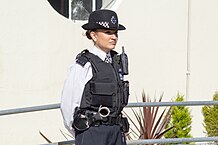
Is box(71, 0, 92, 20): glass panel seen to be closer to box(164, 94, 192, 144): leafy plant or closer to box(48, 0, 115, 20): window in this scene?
box(48, 0, 115, 20): window

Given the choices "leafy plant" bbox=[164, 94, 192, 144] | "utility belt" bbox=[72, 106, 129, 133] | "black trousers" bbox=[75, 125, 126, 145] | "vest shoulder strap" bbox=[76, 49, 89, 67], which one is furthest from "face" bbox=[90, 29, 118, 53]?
"leafy plant" bbox=[164, 94, 192, 144]

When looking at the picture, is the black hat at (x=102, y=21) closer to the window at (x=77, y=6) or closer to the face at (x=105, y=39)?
the face at (x=105, y=39)

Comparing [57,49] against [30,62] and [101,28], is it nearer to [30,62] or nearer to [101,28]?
[30,62]

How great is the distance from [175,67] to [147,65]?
538 millimetres

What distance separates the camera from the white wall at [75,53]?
302 inches

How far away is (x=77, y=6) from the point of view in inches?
338

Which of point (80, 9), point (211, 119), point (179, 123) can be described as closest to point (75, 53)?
point (80, 9)

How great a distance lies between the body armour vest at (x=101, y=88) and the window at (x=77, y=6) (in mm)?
4591

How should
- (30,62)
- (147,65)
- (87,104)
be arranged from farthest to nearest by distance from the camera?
(147,65) → (30,62) → (87,104)

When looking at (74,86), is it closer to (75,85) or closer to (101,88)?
(75,85)

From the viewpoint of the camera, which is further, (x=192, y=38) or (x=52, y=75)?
(x=192, y=38)

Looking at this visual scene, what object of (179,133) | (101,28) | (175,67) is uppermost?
(101,28)

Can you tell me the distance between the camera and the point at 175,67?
9250 millimetres

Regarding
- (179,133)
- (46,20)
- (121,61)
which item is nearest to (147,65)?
(179,133)
